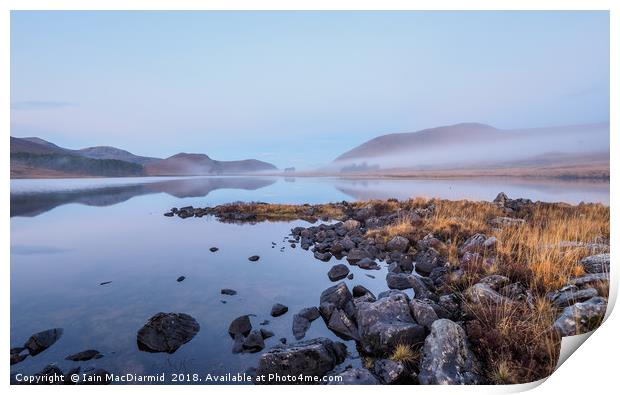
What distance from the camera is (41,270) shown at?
259 inches

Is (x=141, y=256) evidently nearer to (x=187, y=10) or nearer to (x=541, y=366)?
(x=187, y=10)

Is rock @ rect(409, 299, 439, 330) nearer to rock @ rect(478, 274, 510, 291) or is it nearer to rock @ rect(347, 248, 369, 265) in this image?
rock @ rect(478, 274, 510, 291)

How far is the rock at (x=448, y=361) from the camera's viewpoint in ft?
11.9

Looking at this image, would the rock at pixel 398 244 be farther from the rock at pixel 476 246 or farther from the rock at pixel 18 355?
the rock at pixel 18 355

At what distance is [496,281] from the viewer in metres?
5.32

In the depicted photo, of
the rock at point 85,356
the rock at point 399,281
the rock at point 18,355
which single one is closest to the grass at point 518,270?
the rock at point 399,281

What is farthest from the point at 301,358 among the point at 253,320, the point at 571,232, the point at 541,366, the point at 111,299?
the point at 571,232

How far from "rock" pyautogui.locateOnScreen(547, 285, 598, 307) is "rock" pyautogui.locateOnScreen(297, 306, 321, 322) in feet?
11.5

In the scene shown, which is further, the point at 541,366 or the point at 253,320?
the point at 253,320

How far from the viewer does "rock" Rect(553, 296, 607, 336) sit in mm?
3895

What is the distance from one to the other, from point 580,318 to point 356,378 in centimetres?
295

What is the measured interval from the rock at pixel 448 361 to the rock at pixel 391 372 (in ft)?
0.71

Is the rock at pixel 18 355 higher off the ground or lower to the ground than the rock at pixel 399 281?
lower
